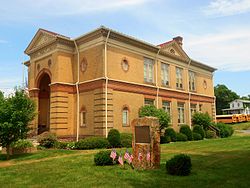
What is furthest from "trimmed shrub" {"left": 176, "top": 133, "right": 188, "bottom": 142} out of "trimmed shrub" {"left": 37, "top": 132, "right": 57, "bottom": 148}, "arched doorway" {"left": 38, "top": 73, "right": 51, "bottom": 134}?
"arched doorway" {"left": 38, "top": 73, "right": 51, "bottom": 134}

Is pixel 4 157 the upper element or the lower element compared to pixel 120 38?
lower

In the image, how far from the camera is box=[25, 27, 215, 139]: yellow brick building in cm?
2439

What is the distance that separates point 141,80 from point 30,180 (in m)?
19.4

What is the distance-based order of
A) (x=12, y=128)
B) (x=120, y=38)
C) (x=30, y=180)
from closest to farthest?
1. (x=30, y=180)
2. (x=12, y=128)
3. (x=120, y=38)

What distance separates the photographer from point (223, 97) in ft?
311

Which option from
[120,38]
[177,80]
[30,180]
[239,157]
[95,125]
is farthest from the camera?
[177,80]

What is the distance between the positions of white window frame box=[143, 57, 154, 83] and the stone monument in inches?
685

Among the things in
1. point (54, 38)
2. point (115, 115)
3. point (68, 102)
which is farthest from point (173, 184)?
point (54, 38)

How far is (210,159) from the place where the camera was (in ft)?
45.2

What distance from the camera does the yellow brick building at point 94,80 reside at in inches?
960

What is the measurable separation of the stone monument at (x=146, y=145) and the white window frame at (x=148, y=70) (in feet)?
57.1

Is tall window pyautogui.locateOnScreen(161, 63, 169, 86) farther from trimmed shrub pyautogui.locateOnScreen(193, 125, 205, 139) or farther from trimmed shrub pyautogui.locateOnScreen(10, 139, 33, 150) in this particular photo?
trimmed shrub pyautogui.locateOnScreen(10, 139, 33, 150)

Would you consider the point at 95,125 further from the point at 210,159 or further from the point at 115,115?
the point at 210,159

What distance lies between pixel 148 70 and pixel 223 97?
237ft
